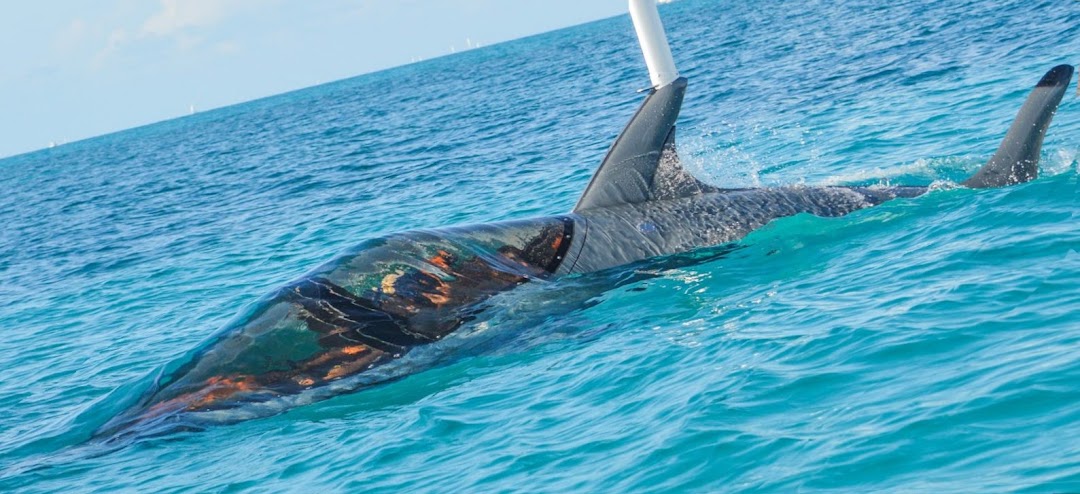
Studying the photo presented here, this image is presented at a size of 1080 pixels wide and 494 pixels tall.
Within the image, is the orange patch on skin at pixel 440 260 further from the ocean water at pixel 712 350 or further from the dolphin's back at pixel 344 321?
the ocean water at pixel 712 350

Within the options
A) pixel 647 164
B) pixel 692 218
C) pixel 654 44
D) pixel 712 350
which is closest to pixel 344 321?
pixel 712 350

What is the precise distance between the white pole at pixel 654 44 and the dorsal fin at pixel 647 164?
949mm

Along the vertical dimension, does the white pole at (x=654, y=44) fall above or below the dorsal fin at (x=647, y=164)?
above

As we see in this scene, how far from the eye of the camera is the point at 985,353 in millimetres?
7156

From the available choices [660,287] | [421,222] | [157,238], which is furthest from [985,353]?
[157,238]

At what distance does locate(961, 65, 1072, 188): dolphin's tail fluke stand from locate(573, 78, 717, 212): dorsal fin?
3039 mm

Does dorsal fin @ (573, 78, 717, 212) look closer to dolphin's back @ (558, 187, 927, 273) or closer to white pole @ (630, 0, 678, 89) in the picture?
dolphin's back @ (558, 187, 927, 273)

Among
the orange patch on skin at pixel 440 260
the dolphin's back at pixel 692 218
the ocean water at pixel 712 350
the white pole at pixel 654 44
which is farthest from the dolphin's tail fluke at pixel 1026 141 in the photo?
the orange patch on skin at pixel 440 260

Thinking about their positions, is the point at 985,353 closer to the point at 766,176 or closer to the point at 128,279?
the point at 766,176

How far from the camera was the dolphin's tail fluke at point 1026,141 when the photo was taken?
37.2 feet

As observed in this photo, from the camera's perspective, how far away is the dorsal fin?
1149 cm

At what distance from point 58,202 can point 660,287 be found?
41.0 m

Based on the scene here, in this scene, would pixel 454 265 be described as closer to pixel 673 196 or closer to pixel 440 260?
pixel 440 260

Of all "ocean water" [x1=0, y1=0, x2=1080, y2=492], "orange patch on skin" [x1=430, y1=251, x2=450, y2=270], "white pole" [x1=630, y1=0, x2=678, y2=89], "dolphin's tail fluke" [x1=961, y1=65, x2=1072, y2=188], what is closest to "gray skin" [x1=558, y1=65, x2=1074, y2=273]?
"dolphin's tail fluke" [x1=961, y1=65, x2=1072, y2=188]
